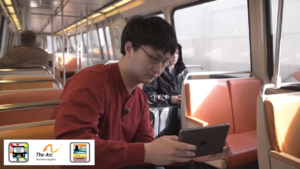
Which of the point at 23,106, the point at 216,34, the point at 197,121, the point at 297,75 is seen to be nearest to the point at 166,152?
the point at 23,106

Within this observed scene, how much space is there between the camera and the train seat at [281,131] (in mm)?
1863

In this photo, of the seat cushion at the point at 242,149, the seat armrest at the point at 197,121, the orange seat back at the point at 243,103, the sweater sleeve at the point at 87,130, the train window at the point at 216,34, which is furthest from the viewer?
the train window at the point at 216,34

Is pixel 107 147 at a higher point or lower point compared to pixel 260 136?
higher

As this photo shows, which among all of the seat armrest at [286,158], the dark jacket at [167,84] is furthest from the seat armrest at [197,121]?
the seat armrest at [286,158]

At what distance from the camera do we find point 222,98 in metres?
2.99

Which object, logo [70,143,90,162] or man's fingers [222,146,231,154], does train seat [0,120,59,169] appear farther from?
man's fingers [222,146,231,154]

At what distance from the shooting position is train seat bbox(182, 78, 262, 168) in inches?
111

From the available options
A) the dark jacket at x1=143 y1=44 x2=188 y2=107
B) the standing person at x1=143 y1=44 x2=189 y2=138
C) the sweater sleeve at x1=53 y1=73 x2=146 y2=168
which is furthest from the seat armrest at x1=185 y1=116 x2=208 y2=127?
the sweater sleeve at x1=53 y1=73 x2=146 y2=168

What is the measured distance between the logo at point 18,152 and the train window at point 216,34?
333 cm

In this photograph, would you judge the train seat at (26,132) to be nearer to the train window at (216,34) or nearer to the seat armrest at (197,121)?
the seat armrest at (197,121)

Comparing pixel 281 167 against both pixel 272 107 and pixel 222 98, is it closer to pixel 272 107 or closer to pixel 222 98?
pixel 272 107

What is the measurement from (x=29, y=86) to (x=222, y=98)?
2.36 metres

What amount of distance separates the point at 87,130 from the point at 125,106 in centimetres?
33

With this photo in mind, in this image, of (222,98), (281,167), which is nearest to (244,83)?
(222,98)
